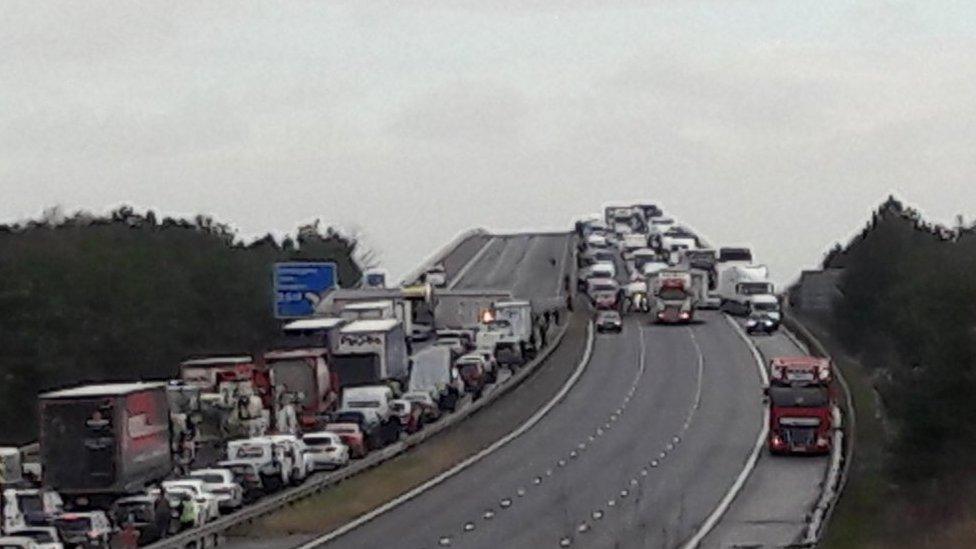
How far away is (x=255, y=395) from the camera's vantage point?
2586 inches

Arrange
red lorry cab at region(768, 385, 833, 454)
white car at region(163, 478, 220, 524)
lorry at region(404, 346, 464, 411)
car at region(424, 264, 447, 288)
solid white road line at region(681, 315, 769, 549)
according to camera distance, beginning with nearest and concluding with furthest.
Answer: solid white road line at region(681, 315, 769, 549) < white car at region(163, 478, 220, 524) < red lorry cab at region(768, 385, 833, 454) < lorry at region(404, 346, 464, 411) < car at region(424, 264, 447, 288)

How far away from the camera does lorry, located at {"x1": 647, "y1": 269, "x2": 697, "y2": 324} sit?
108 metres

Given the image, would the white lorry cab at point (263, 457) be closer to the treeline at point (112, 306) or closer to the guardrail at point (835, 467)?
the guardrail at point (835, 467)

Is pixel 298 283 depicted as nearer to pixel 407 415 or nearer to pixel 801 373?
pixel 407 415

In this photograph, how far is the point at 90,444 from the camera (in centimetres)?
5097

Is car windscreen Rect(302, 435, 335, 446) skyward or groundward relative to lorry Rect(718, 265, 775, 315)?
groundward

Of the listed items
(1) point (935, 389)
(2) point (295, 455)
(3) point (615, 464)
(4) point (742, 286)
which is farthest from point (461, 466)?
(4) point (742, 286)

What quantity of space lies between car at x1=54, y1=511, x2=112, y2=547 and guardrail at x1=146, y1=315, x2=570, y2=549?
3.32 feet

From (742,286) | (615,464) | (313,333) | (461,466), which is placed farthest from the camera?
(742,286)

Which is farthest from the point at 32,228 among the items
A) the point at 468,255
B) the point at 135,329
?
the point at 135,329

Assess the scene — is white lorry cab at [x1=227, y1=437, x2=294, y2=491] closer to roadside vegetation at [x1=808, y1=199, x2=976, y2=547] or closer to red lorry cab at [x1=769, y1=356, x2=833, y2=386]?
roadside vegetation at [x1=808, y1=199, x2=976, y2=547]

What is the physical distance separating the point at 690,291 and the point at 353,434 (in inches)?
1755

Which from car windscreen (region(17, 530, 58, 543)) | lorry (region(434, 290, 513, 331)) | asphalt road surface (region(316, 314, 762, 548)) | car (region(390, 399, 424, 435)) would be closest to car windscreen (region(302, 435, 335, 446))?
asphalt road surface (region(316, 314, 762, 548))

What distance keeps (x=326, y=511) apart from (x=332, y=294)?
103 feet
